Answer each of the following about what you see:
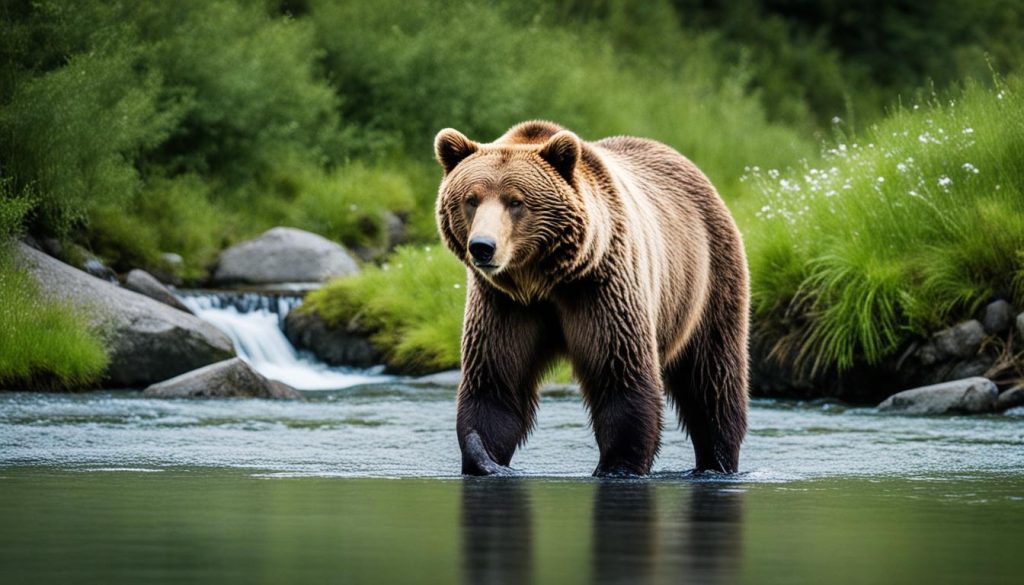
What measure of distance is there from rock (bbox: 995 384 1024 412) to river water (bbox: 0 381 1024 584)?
0.60m

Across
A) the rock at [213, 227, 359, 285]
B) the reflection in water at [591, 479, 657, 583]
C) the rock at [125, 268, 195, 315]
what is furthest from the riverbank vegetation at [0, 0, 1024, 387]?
the reflection in water at [591, 479, 657, 583]

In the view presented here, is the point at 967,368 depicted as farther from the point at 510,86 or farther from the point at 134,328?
the point at 510,86

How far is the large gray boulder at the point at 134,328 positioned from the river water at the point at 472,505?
2.53 meters

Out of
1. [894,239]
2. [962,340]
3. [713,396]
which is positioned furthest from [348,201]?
[713,396]

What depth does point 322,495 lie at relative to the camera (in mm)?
5883

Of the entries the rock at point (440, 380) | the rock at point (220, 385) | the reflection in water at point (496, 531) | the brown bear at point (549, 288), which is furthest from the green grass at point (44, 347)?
the reflection in water at point (496, 531)

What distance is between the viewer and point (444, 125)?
2309 cm

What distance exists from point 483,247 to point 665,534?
73.7 inches

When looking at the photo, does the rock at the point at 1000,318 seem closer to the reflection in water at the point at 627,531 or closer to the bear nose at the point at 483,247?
the reflection in water at the point at 627,531

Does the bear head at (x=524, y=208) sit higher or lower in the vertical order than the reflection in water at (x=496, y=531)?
higher

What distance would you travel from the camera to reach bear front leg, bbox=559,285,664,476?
22.0 ft

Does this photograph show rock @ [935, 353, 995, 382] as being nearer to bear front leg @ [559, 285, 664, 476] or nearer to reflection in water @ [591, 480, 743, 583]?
bear front leg @ [559, 285, 664, 476]

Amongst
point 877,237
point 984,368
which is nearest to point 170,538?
point 984,368

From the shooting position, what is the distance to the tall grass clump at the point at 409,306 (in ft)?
47.0
